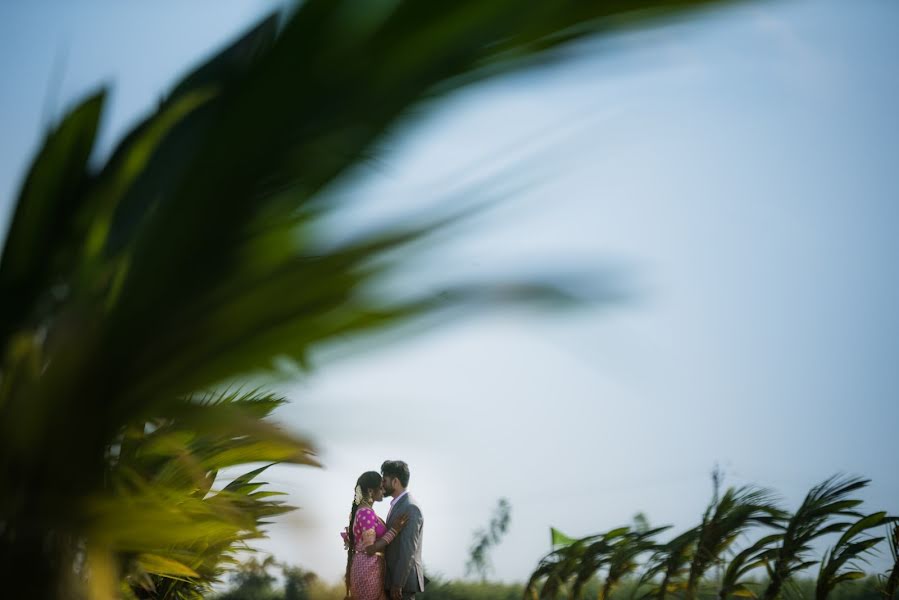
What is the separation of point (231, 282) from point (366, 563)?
5815mm

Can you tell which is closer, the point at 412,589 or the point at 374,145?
the point at 374,145

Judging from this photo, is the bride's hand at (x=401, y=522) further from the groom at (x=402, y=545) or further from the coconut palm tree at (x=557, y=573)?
the coconut palm tree at (x=557, y=573)

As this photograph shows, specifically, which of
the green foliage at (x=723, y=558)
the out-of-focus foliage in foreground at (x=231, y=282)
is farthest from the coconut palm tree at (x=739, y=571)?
the out-of-focus foliage in foreground at (x=231, y=282)

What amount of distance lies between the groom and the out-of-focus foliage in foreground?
208 inches

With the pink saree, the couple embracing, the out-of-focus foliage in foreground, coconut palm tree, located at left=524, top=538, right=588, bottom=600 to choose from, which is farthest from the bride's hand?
the out-of-focus foliage in foreground

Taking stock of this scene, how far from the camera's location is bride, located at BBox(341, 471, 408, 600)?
6.20m

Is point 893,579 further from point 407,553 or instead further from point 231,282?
point 231,282

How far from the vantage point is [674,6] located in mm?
685

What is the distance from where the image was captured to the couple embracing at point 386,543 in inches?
242

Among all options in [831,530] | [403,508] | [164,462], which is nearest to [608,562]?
[831,530]

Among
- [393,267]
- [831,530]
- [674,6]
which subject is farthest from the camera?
Result: [831,530]

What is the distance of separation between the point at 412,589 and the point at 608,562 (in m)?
2.35

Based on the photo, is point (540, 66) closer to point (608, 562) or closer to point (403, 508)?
point (403, 508)

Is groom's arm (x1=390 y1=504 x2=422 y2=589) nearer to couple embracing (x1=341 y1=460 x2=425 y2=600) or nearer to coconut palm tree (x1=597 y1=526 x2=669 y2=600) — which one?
couple embracing (x1=341 y1=460 x2=425 y2=600)
